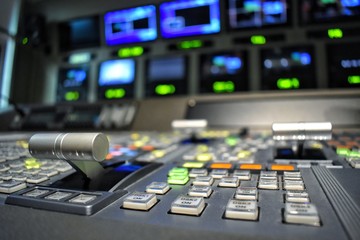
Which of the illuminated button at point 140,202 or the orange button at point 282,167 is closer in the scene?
the illuminated button at point 140,202

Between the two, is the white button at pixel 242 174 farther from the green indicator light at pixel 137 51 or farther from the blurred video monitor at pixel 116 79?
the green indicator light at pixel 137 51

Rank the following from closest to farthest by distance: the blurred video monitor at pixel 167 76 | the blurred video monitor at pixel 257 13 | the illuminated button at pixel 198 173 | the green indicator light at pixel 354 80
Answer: the illuminated button at pixel 198 173, the green indicator light at pixel 354 80, the blurred video monitor at pixel 257 13, the blurred video monitor at pixel 167 76

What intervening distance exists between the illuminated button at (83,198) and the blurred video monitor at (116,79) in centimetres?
128

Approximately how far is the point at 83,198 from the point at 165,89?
1239 millimetres

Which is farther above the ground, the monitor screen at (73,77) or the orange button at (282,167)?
the monitor screen at (73,77)

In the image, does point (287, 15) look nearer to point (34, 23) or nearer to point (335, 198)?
point (335, 198)

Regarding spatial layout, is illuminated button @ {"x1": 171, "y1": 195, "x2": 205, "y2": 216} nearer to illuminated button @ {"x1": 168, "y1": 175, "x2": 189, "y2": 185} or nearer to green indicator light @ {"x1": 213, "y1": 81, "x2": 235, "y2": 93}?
illuminated button @ {"x1": 168, "y1": 175, "x2": 189, "y2": 185}

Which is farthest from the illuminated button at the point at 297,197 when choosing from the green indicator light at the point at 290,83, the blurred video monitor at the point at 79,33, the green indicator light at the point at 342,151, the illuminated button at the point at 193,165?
the blurred video monitor at the point at 79,33

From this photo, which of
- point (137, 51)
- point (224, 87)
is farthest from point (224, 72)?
point (137, 51)

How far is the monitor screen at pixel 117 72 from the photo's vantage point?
5.61 feet

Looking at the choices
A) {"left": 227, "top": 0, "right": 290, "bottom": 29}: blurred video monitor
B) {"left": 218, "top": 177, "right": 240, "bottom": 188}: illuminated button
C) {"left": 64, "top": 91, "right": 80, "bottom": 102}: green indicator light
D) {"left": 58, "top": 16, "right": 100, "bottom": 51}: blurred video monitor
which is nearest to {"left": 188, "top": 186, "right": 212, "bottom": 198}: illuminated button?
{"left": 218, "top": 177, "right": 240, "bottom": 188}: illuminated button

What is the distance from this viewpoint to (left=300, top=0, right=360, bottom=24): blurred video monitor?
1390mm

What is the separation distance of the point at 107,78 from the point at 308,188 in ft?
4.99

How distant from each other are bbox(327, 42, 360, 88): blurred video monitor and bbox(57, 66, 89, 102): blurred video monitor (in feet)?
4.81
